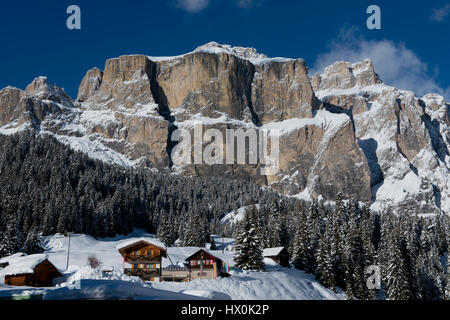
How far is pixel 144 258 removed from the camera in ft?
162

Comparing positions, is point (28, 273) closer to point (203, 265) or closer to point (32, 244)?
point (203, 265)

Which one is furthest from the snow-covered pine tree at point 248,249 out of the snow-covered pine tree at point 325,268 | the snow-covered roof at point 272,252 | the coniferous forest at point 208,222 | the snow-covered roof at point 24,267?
the snow-covered roof at point 24,267

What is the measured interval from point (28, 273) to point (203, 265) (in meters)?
18.1

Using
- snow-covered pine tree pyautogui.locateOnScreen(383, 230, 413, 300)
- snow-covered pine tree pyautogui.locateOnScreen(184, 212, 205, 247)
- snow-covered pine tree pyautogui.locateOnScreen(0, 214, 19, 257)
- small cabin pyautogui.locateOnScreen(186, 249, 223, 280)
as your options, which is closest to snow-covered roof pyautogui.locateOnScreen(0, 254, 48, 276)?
small cabin pyautogui.locateOnScreen(186, 249, 223, 280)

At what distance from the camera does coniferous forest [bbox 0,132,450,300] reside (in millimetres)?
63781

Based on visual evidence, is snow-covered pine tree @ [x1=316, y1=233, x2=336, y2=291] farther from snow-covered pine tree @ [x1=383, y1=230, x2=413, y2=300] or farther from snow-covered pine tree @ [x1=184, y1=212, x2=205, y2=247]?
snow-covered pine tree @ [x1=184, y1=212, x2=205, y2=247]

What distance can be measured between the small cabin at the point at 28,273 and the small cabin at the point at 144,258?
8.16 metres

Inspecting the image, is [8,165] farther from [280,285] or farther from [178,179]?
[280,285]

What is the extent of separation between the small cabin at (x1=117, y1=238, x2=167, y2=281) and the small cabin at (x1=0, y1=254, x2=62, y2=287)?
8.16m

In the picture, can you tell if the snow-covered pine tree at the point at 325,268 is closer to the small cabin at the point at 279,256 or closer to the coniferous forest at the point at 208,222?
the coniferous forest at the point at 208,222

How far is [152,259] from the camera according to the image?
49.2 meters

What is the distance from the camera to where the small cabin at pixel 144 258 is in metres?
48.9

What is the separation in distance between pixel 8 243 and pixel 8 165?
216ft
